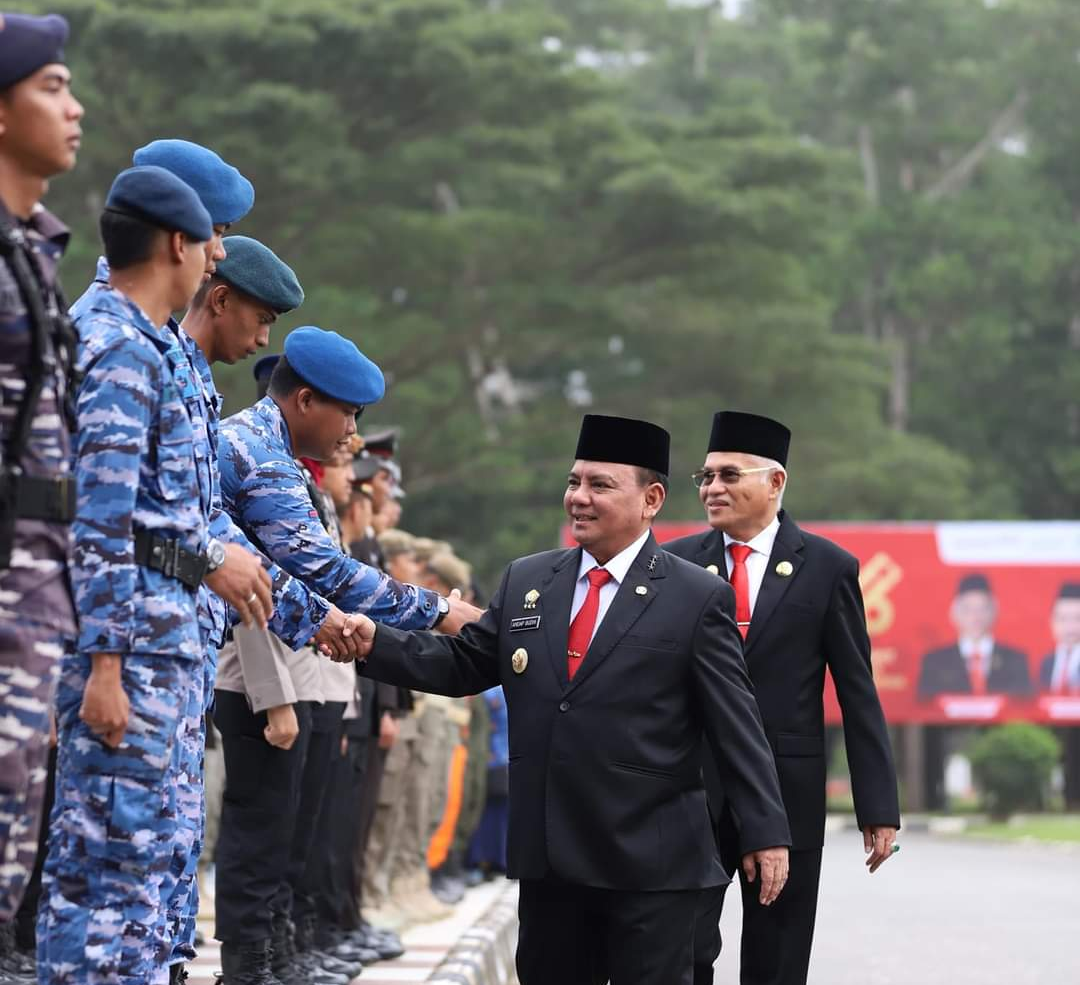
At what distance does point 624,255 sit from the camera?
30828 millimetres

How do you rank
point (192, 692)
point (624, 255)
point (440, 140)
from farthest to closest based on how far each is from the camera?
point (624, 255)
point (440, 140)
point (192, 692)

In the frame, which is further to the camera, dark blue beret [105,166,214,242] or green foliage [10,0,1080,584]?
green foliage [10,0,1080,584]

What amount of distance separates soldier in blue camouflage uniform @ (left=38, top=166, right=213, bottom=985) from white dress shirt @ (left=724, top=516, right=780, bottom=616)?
2509 mm

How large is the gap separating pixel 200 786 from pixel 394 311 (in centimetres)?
2452

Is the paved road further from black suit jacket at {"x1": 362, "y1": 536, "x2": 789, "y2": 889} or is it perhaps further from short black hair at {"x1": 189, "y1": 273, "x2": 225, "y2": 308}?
short black hair at {"x1": 189, "y1": 273, "x2": 225, "y2": 308}

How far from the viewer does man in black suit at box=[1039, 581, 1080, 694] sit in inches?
1193

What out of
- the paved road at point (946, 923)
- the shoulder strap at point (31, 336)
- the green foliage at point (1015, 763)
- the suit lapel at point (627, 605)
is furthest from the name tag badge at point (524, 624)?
the green foliage at point (1015, 763)

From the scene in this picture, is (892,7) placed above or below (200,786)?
above

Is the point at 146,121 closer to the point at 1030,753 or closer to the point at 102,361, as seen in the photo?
the point at 1030,753

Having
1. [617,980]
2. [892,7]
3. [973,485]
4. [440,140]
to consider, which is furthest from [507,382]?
[617,980]

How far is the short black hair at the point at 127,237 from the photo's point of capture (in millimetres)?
4766

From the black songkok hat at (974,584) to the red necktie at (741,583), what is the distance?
2406cm

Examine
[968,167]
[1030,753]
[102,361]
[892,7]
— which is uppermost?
[892,7]

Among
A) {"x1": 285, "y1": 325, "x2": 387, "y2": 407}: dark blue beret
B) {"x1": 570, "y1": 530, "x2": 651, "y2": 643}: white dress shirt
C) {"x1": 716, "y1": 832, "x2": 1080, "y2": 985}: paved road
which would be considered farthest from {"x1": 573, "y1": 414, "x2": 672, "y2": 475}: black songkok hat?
{"x1": 716, "y1": 832, "x2": 1080, "y2": 985}: paved road
